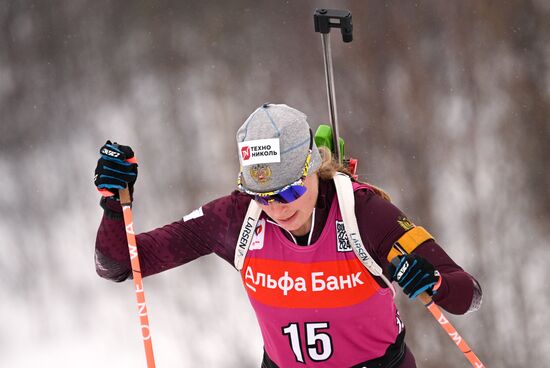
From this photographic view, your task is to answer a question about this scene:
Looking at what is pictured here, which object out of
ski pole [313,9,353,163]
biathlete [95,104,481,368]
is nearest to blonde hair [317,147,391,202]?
biathlete [95,104,481,368]

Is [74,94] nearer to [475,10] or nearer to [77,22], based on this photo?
[77,22]

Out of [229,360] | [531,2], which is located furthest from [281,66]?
[229,360]

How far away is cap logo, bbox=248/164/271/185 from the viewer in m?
2.30

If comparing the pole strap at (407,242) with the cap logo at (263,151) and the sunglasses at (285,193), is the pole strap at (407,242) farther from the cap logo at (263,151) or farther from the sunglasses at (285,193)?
the cap logo at (263,151)

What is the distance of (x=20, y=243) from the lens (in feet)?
19.2

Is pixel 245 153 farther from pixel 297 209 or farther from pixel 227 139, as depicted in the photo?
pixel 227 139

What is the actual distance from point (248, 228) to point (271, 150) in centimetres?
36

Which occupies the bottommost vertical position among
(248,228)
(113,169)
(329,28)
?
(248,228)

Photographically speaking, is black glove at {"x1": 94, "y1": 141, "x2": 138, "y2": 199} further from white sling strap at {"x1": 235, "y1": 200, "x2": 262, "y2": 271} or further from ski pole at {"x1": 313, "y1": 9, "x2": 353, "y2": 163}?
ski pole at {"x1": 313, "y1": 9, "x2": 353, "y2": 163}

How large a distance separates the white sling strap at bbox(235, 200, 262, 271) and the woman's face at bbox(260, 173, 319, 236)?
0.12m

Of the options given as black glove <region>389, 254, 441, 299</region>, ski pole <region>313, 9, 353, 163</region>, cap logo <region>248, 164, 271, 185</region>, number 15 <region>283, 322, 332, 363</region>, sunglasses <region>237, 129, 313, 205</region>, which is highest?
ski pole <region>313, 9, 353, 163</region>

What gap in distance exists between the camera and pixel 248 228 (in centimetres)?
256

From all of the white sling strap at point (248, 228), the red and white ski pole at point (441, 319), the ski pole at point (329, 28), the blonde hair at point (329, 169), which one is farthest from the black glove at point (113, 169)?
the red and white ski pole at point (441, 319)

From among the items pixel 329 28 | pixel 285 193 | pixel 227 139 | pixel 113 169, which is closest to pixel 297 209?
pixel 285 193
